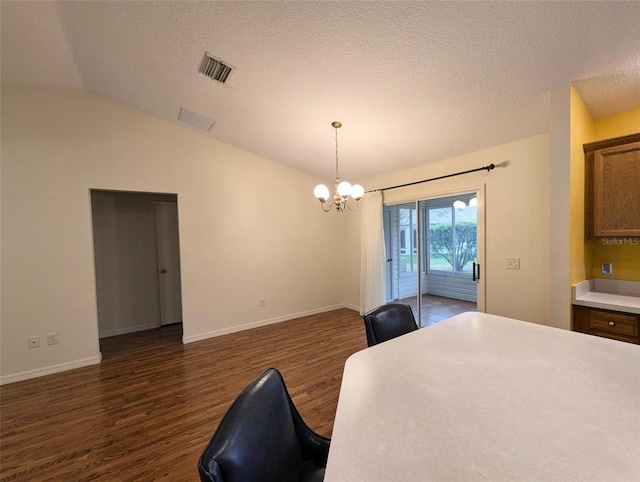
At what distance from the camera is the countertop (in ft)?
6.73

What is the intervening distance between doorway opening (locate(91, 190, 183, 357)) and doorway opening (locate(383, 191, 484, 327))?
3803 millimetres

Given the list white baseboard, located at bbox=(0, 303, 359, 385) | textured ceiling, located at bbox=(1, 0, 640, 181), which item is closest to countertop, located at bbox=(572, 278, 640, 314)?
textured ceiling, located at bbox=(1, 0, 640, 181)

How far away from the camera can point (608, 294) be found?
2416 millimetres

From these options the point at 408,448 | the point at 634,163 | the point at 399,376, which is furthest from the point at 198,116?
the point at 634,163

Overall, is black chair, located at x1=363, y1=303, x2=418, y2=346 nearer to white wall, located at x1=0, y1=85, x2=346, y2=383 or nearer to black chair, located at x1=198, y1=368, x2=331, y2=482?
black chair, located at x1=198, y1=368, x2=331, y2=482

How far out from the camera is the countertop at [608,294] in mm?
2051

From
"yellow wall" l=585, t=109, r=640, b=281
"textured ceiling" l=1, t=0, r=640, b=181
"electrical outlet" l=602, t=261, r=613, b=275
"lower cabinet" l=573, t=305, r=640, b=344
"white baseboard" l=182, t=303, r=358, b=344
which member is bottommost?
"white baseboard" l=182, t=303, r=358, b=344

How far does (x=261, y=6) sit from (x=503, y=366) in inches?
99.3

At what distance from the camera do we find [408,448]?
0.70 metres

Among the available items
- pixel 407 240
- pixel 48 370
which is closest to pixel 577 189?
pixel 407 240

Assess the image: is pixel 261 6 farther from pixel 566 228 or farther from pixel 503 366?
pixel 566 228

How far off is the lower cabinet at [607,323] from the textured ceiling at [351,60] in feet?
5.82

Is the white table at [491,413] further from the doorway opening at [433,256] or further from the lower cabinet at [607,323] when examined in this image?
the doorway opening at [433,256]

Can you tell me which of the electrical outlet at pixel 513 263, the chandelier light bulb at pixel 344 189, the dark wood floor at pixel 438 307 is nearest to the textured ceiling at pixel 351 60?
the chandelier light bulb at pixel 344 189
